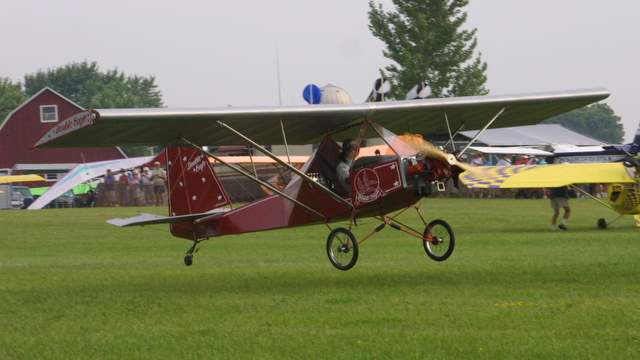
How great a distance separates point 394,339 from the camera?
32.1 ft

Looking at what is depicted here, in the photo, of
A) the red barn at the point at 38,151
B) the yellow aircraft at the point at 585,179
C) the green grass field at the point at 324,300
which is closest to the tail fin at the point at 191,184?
the green grass field at the point at 324,300

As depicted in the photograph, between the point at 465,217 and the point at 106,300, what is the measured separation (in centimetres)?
2056

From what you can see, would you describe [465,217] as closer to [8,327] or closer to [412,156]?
[412,156]

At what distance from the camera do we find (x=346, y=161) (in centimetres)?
1551

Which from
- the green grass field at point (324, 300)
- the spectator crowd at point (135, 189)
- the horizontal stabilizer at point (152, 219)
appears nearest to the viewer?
the green grass field at point (324, 300)

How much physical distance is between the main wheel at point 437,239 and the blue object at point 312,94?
2655 millimetres

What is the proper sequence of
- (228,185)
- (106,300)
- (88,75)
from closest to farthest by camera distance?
(106,300), (228,185), (88,75)

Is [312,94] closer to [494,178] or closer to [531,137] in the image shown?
[494,178]

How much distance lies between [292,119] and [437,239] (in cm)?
277

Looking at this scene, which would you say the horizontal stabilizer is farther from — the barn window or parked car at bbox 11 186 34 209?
the barn window

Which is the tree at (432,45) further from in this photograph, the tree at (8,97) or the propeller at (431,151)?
the tree at (8,97)

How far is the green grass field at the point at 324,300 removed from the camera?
9570mm

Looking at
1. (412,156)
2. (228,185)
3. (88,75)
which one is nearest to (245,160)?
(228,185)

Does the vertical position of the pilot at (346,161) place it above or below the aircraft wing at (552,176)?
above
